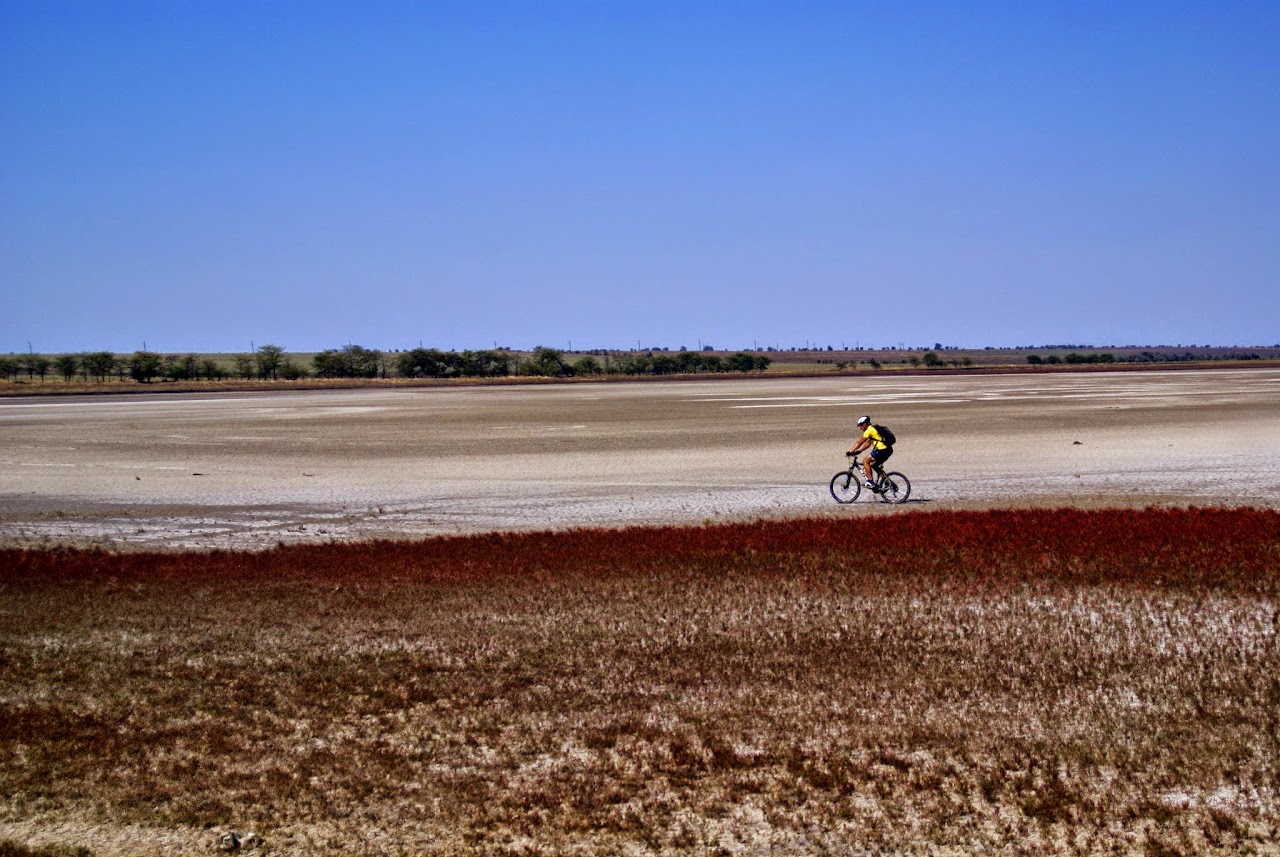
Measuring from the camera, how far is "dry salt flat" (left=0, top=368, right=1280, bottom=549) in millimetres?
26078

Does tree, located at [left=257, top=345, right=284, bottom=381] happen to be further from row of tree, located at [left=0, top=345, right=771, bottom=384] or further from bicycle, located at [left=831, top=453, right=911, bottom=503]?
bicycle, located at [left=831, top=453, right=911, bottom=503]

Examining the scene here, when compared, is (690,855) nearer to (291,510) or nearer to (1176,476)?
(291,510)

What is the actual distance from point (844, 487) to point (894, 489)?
3.71 feet

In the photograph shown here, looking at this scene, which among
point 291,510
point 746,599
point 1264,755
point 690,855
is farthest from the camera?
point 291,510

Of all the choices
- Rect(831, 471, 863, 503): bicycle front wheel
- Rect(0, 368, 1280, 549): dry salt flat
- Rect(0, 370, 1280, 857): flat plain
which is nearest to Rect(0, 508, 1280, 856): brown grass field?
Rect(0, 370, 1280, 857): flat plain

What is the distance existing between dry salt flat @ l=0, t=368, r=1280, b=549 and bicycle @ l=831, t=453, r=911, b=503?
45 centimetres

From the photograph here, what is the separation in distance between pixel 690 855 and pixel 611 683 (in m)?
4.04

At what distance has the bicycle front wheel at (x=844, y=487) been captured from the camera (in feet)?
90.2

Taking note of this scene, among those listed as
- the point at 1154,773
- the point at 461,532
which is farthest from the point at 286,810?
the point at 461,532

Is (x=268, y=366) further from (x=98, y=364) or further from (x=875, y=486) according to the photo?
(x=875, y=486)

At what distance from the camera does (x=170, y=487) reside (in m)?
32.0

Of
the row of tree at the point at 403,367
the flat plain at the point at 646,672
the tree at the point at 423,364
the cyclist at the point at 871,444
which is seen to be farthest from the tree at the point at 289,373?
the cyclist at the point at 871,444

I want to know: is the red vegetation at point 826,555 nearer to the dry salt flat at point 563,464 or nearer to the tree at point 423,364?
the dry salt flat at point 563,464

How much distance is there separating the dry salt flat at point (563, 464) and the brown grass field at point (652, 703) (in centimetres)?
667
